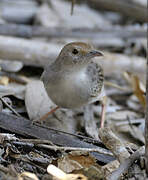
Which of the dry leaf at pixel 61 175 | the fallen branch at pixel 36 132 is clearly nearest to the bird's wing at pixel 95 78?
the fallen branch at pixel 36 132

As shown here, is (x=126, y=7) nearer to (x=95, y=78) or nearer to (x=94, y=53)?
(x=95, y=78)

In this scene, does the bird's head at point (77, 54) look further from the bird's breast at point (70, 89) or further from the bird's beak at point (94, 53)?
the bird's breast at point (70, 89)

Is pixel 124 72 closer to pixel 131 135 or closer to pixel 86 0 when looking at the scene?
pixel 131 135

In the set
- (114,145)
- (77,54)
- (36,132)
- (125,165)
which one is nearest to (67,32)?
(77,54)

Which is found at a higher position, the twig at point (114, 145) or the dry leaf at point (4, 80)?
the twig at point (114, 145)

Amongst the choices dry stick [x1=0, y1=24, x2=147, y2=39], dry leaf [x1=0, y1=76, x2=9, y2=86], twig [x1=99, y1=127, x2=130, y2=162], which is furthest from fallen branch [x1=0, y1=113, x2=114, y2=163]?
dry stick [x1=0, y1=24, x2=147, y2=39]
